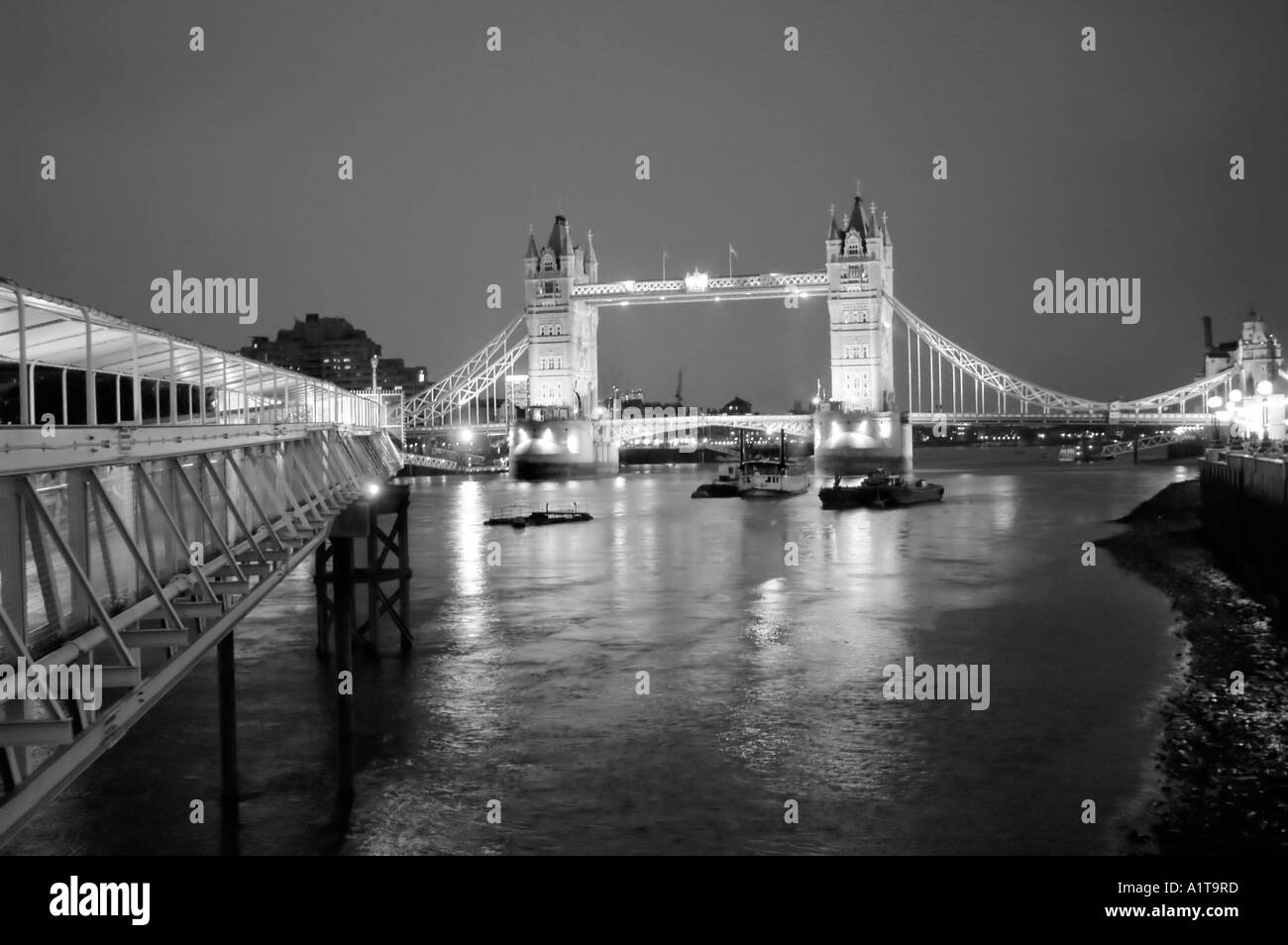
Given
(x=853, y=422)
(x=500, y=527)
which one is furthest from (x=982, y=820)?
(x=853, y=422)

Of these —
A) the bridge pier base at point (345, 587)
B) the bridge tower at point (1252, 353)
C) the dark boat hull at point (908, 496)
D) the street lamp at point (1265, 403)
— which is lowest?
the dark boat hull at point (908, 496)

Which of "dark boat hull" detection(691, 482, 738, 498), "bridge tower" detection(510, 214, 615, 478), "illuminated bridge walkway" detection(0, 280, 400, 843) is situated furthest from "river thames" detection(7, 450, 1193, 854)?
"bridge tower" detection(510, 214, 615, 478)

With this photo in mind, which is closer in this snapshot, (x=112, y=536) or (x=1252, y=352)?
(x=112, y=536)

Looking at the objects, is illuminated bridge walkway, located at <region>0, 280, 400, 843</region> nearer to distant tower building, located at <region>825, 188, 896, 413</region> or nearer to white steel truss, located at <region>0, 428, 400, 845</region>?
white steel truss, located at <region>0, 428, 400, 845</region>

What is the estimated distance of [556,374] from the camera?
268 ft

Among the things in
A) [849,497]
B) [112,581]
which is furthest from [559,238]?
[112,581]

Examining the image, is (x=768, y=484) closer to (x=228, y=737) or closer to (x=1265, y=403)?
(x=1265, y=403)

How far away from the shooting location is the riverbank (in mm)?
9578

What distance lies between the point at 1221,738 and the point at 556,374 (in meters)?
70.6

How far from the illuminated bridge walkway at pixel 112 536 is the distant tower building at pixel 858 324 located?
68.8 m

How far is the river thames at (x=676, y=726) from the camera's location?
33.5ft

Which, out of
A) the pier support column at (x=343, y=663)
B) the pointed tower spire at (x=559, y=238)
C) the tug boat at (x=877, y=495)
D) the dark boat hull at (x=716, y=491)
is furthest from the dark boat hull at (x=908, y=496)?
the pier support column at (x=343, y=663)

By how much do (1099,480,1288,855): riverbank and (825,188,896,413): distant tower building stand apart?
5353cm

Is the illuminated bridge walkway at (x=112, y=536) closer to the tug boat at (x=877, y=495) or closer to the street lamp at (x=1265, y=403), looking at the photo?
the street lamp at (x=1265, y=403)
